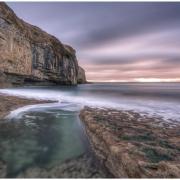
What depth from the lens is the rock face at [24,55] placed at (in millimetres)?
26219

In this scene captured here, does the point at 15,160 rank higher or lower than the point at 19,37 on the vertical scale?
lower

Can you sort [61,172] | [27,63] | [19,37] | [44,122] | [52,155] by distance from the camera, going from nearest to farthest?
1. [61,172]
2. [52,155]
3. [44,122]
4. [19,37]
5. [27,63]

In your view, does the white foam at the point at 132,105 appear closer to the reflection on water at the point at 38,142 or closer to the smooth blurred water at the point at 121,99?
the smooth blurred water at the point at 121,99

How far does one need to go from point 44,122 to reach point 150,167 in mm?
5761

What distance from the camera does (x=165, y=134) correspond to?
5.68m

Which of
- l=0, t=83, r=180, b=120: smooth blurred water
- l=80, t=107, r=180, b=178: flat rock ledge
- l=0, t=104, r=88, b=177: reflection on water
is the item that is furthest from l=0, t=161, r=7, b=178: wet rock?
l=0, t=83, r=180, b=120: smooth blurred water

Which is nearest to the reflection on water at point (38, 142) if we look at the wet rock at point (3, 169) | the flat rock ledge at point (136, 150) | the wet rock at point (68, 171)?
the wet rock at point (3, 169)

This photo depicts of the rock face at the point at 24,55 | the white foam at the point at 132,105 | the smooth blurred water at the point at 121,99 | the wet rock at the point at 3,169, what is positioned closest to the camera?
the wet rock at the point at 3,169

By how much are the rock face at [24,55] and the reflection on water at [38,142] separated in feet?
71.0

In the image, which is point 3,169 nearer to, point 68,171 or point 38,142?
point 68,171

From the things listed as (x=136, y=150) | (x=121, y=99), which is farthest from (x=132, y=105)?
(x=136, y=150)

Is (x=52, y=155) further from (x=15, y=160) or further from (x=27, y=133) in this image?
(x=27, y=133)

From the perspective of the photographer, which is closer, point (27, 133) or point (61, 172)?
point (61, 172)

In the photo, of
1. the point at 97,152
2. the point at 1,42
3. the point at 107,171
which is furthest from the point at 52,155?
the point at 1,42
